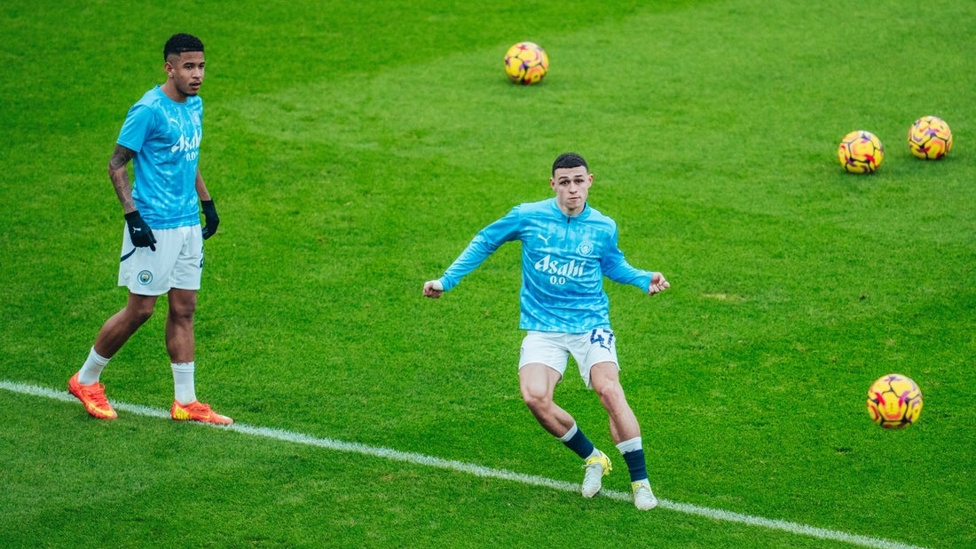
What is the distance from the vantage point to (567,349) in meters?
7.82

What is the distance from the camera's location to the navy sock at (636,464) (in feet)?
24.6

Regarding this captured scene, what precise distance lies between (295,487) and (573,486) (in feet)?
6.15

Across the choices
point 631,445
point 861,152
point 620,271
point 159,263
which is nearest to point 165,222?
point 159,263

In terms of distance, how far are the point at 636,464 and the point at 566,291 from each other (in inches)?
48.5

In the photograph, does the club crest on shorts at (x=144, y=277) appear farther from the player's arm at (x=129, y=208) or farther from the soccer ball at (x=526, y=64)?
the soccer ball at (x=526, y=64)

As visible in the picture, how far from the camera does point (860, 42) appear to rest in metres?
18.1


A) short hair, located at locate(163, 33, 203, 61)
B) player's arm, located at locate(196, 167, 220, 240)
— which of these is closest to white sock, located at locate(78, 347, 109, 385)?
player's arm, located at locate(196, 167, 220, 240)

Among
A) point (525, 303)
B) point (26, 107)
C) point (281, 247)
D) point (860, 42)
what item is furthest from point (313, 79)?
point (525, 303)

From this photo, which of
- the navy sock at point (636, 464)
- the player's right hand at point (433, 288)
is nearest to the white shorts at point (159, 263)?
the player's right hand at point (433, 288)

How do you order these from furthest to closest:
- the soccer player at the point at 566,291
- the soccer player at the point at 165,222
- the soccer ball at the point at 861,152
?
the soccer ball at the point at 861,152 < the soccer player at the point at 165,222 < the soccer player at the point at 566,291

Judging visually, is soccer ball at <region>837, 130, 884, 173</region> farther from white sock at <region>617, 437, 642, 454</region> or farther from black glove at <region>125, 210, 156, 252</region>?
black glove at <region>125, 210, 156, 252</region>

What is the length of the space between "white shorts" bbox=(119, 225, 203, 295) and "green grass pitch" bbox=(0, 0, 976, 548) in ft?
3.51

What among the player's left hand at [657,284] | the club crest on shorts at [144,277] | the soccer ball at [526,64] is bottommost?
the club crest on shorts at [144,277]

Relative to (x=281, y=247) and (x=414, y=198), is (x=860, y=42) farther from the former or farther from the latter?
(x=281, y=247)
